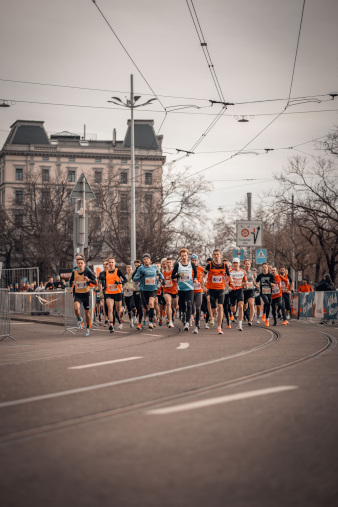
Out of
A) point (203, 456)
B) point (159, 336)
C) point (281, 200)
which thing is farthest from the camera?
point (281, 200)

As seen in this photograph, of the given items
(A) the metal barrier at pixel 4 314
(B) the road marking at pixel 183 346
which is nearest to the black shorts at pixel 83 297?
(A) the metal barrier at pixel 4 314

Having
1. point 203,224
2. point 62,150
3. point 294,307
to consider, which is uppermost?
point 62,150

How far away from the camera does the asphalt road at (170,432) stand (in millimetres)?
4143

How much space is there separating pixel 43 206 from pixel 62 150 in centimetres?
4633

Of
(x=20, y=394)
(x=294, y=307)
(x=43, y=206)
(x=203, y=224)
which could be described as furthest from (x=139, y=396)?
(x=43, y=206)

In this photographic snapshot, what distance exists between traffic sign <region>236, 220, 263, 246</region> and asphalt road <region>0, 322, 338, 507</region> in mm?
22244

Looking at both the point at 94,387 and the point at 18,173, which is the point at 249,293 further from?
the point at 18,173

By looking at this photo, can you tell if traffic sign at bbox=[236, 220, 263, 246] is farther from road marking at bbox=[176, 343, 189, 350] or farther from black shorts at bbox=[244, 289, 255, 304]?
road marking at bbox=[176, 343, 189, 350]

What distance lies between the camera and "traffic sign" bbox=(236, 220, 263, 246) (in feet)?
110

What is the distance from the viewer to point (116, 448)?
205 inches

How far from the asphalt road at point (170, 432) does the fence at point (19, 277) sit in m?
26.8

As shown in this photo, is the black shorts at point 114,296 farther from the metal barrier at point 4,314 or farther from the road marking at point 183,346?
the road marking at point 183,346

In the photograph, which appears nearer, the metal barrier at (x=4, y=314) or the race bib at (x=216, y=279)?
the metal barrier at (x=4, y=314)

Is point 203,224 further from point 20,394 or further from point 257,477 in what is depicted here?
point 257,477
